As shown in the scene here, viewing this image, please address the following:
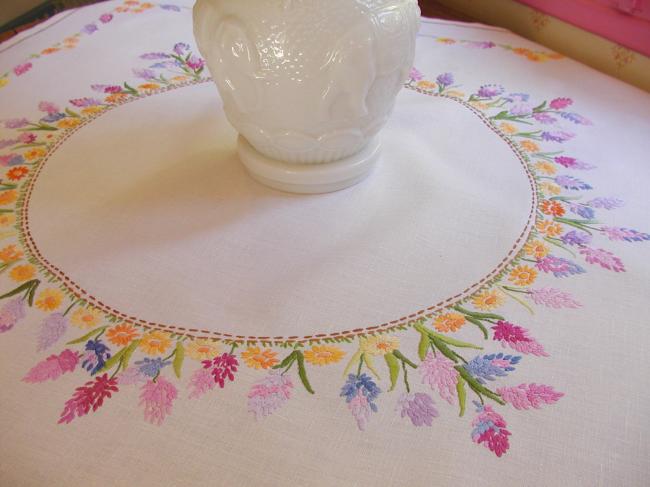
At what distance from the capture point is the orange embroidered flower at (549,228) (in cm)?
93

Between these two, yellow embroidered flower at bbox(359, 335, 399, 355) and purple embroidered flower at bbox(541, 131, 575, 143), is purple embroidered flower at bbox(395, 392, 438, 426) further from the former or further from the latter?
purple embroidered flower at bbox(541, 131, 575, 143)

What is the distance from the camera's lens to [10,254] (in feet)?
2.94

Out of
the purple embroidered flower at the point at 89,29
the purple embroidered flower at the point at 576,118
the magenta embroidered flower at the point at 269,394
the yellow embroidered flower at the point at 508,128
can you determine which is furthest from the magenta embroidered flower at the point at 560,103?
the purple embroidered flower at the point at 89,29

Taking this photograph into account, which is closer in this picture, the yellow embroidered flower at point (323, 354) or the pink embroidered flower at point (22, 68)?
the yellow embroidered flower at point (323, 354)

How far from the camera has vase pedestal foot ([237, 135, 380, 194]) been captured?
98 centimetres

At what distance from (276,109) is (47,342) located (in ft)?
1.47

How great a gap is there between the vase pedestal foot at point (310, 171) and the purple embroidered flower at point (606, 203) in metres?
0.37

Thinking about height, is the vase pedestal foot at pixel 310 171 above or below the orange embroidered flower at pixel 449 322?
above

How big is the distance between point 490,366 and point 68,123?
36.2 inches

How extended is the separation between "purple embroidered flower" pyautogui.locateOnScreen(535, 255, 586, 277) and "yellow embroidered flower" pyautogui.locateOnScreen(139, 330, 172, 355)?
54 centimetres

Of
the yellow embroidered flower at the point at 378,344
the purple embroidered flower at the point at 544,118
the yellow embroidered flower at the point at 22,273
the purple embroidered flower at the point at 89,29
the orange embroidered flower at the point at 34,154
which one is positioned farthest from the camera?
the purple embroidered flower at the point at 89,29

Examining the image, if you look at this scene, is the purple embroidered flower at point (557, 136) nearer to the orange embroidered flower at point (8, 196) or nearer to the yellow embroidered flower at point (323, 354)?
the yellow embroidered flower at point (323, 354)

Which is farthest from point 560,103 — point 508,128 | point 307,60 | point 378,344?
point 378,344

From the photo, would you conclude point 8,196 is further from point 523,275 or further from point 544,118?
point 544,118
